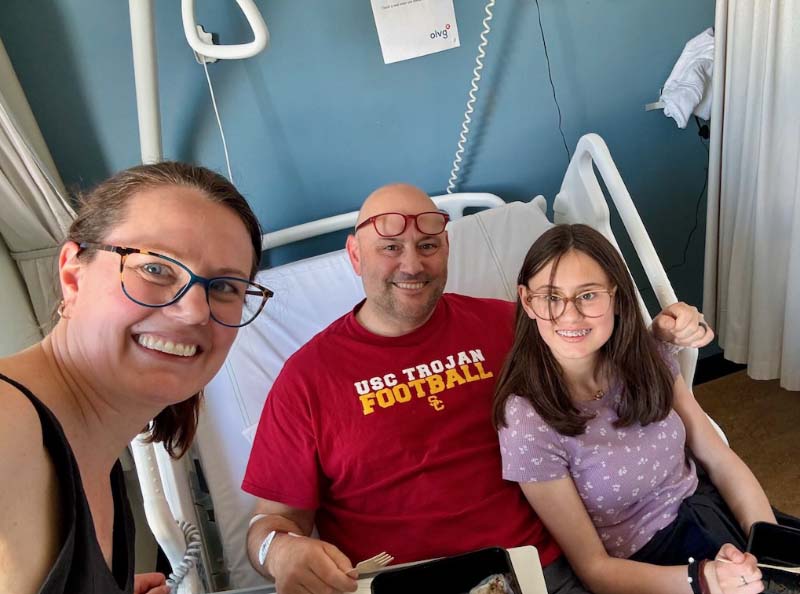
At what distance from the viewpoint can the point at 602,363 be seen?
4.20ft

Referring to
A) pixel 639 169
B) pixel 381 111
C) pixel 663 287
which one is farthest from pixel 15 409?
pixel 639 169

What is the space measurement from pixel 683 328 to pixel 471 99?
994 millimetres

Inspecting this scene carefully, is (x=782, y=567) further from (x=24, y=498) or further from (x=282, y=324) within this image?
(x=282, y=324)

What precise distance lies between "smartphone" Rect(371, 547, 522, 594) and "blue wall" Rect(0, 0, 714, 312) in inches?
51.1

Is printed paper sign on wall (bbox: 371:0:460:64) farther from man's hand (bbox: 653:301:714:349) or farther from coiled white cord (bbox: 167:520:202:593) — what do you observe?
coiled white cord (bbox: 167:520:202:593)

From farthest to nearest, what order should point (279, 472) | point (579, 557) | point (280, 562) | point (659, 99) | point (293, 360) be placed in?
point (659, 99) < point (293, 360) < point (279, 472) < point (579, 557) < point (280, 562)

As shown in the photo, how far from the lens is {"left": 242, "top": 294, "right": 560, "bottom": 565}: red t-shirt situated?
1290 millimetres

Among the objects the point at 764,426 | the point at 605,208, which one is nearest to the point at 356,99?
the point at 605,208

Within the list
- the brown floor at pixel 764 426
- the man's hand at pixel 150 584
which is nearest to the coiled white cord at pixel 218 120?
the man's hand at pixel 150 584

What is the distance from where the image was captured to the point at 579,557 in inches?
46.5

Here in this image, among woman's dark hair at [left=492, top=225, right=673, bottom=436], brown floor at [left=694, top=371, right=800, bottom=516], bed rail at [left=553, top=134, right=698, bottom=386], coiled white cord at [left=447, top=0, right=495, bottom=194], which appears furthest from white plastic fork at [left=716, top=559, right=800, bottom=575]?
coiled white cord at [left=447, top=0, right=495, bottom=194]

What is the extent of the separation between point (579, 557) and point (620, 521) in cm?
13

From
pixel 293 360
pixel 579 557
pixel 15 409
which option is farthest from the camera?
pixel 293 360

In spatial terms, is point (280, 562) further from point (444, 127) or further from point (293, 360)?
point (444, 127)
